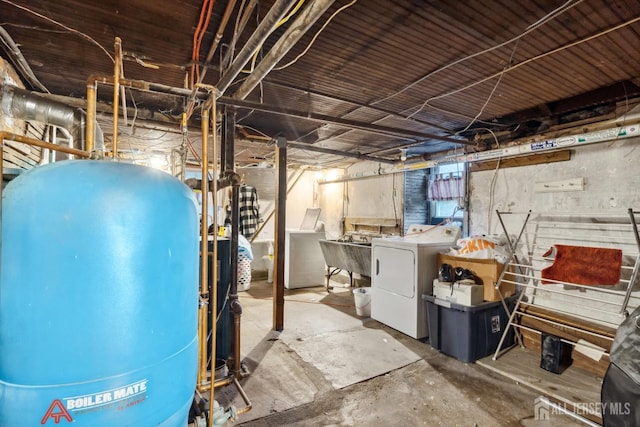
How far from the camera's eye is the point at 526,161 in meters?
3.55

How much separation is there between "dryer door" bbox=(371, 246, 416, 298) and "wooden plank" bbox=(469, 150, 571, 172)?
5.56 feet

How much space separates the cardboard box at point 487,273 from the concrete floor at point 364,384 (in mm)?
758

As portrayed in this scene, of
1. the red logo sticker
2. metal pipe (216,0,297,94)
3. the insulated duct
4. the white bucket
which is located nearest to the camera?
the red logo sticker

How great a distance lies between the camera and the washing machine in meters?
3.40

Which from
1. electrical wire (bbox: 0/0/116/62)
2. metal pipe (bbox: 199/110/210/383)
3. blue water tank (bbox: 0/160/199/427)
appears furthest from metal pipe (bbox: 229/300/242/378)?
electrical wire (bbox: 0/0/116/62)

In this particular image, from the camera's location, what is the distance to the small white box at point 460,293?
9.73 feet

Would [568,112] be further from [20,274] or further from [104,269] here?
[20,274]

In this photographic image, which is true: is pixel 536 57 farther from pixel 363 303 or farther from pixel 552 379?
pixel 363 303

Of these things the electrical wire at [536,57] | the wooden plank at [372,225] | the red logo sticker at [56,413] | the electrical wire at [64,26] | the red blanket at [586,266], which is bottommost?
the red logo sticker at [56,413]

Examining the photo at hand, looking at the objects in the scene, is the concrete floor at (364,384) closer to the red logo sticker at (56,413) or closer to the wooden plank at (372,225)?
the red logo sticker at (56,413)

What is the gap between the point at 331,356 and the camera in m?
A: 3.00

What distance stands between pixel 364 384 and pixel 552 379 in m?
1.66

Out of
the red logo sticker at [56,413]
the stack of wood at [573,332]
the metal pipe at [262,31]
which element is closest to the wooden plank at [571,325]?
the stack of wood at [573,332]

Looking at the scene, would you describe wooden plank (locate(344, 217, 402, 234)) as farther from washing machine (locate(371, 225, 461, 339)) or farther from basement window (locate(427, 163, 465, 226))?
washing machine (locate(371, 225, 461, 339))
